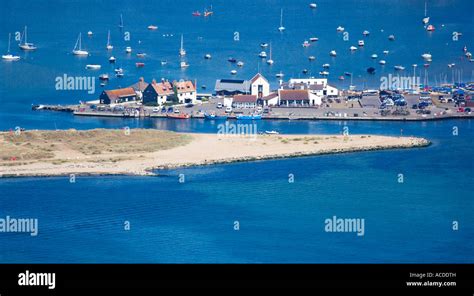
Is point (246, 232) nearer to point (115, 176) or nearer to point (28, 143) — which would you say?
point (115, 176)

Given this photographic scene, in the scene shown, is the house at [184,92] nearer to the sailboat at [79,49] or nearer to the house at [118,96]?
the house at [118,96]

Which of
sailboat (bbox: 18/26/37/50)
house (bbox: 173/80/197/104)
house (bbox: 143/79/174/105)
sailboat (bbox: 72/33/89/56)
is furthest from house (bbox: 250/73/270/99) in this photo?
sailboat (bbox: 18/26/37/50)

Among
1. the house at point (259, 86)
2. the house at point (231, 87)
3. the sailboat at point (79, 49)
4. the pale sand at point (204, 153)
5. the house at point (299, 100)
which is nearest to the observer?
the pale sand at point (204, 153)

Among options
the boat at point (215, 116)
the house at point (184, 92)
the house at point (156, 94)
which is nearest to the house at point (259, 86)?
the house at point (184, 92)

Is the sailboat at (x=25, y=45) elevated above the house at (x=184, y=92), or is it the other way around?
the sailboat at (x=25, y=45)

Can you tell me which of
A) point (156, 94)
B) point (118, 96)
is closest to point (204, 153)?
point (156, 94)

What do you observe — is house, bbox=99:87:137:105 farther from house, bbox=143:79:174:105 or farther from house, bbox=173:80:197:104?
house, bbox=173:80:197:104
